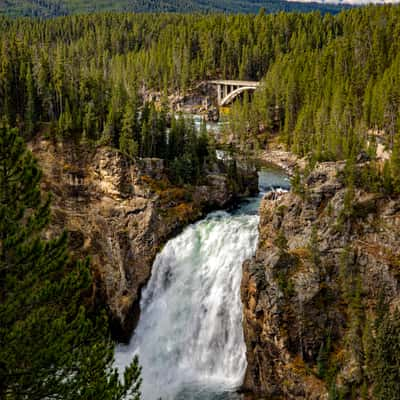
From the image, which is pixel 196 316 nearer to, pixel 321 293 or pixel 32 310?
pixel 321 293

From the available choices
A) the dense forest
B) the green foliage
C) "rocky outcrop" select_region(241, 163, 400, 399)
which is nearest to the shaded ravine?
"rocky outcrop" select_region(241, 163, 400, 399)

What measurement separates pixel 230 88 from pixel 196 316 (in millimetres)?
109497

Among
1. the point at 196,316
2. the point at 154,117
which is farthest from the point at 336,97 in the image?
the point at 196,316

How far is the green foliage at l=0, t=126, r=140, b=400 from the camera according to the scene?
72.8ft

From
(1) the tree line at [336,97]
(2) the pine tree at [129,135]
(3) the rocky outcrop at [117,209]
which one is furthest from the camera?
(1) the tree line at [336,97]

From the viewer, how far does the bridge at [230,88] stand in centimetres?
14262

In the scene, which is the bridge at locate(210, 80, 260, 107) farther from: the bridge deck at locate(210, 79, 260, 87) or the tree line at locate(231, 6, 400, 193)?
the tree line at locate(231, 6, 400, 193)

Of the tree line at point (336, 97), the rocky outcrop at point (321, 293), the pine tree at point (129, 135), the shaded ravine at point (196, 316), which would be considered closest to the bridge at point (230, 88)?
the tree line at point (336, 97)

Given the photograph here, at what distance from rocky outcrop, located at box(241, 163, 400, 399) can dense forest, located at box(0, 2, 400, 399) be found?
2.32 m

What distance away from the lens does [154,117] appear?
66.8m

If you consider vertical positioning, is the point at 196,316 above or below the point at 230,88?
below

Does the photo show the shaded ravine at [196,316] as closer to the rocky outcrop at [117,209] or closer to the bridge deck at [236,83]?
the rocky outcrop at [117,209]

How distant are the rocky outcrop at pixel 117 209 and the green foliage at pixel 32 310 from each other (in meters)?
31.1

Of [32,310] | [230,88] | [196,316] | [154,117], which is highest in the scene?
[230,88]
